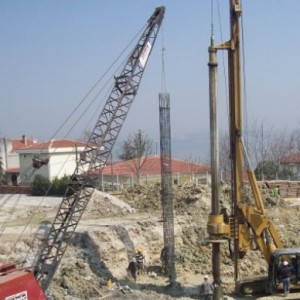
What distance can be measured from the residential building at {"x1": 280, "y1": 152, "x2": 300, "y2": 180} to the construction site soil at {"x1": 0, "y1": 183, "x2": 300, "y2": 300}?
25856 millimetres

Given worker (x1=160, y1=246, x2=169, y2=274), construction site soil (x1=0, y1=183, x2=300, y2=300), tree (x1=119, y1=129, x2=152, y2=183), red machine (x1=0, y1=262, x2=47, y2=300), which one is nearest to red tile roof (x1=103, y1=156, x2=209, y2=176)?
tree (x1=119, y1=129, x2=152, y2=183)

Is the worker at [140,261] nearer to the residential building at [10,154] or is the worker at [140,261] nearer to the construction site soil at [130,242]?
the construction site soil at [130,242]

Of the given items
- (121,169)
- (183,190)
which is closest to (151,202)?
(183,190)

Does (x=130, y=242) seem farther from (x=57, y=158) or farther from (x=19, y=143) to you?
(x=19, y=143)

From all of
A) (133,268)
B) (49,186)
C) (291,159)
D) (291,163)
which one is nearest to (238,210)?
(133,268)

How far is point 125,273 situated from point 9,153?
46.6 meters

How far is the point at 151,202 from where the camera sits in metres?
29.8

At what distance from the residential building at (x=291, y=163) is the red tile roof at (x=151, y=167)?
8.36 meters

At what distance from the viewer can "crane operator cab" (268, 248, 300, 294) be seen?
16.6 meters

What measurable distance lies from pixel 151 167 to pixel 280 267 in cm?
4096

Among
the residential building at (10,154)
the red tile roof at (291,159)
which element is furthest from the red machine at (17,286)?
the red tile roof at (291,159)

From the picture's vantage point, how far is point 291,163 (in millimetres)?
60125

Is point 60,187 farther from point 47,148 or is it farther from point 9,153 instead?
point 9,153

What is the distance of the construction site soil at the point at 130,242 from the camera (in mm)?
18922
